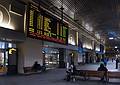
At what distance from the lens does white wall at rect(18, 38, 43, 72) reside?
2409 centimetres

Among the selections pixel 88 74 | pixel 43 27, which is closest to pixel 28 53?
pixel 88 74

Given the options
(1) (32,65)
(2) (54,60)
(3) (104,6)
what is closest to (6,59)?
(1) (32,65)

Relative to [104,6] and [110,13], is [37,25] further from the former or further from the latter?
[110,13]

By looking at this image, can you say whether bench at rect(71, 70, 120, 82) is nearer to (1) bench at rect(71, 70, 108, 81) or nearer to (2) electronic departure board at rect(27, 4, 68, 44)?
(1) bench at rect(71, 70, 108, 81)

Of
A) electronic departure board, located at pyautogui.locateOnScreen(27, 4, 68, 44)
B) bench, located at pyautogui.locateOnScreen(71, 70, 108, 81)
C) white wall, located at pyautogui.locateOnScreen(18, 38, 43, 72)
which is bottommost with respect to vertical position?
bench, located at pyautogui.locateOnScreen(71, 70, 108, 81)

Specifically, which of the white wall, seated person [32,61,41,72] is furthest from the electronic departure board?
seated person [32,61,41,72]

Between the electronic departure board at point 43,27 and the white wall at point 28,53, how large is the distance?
7.17 metres

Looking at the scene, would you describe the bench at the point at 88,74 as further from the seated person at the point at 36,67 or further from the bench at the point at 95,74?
the seated person at the point at 36,67

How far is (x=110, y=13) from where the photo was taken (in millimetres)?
26375

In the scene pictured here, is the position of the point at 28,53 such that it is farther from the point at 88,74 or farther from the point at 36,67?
the point at 88,74

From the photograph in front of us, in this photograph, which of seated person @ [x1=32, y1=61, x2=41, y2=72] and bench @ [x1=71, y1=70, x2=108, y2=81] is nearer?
bench @ [x1=71, y1=70, x2=108, y2=81]

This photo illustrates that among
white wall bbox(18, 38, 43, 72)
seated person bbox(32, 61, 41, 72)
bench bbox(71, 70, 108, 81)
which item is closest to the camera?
bench bbox(71, 70, 108, 81)

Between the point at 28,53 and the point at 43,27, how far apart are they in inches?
409

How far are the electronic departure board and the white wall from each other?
7175 millimetres
